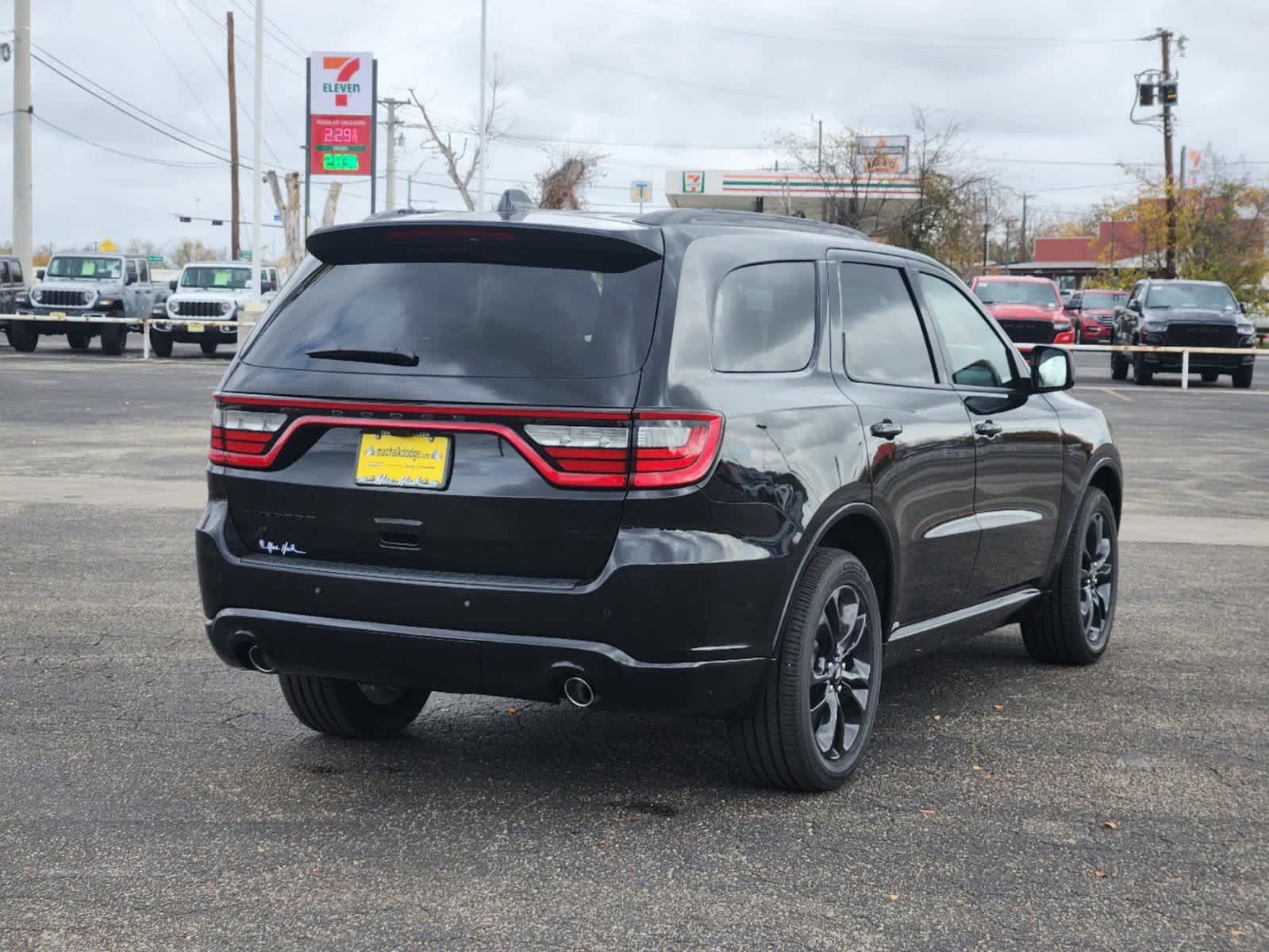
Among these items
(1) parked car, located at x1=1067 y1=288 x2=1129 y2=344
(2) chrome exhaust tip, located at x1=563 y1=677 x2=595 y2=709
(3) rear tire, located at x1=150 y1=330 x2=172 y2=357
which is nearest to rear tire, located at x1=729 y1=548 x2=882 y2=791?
(2) chrome exhaust tip, located at x1=563 y1=677 x2=595 y2=709

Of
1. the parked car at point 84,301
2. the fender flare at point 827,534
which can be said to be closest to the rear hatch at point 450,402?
the fender flare at point 827,534

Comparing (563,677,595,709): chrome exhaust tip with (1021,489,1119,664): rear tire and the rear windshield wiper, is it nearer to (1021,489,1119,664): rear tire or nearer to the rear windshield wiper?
the rear windshield wiper

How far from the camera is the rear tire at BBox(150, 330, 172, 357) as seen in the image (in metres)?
33.2

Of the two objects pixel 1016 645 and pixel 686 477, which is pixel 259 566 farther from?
pixel 1016 645

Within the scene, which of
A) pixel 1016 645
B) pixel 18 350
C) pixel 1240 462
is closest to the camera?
pixel 1016 645

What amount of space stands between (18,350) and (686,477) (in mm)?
32959

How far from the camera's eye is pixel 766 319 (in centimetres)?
503

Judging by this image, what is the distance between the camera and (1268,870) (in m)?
4.38

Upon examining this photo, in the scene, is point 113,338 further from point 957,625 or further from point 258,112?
point 957,625

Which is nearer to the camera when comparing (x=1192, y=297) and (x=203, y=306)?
(x=1192, y=297)

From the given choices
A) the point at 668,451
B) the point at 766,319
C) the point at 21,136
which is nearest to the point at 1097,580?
the point at 766,319

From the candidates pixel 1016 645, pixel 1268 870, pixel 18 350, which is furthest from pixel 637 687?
pixel 18 350

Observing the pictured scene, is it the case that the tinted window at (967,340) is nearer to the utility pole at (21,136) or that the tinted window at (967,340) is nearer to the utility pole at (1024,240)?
the utility pole at (21,136)

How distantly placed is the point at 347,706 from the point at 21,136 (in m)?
44.8
